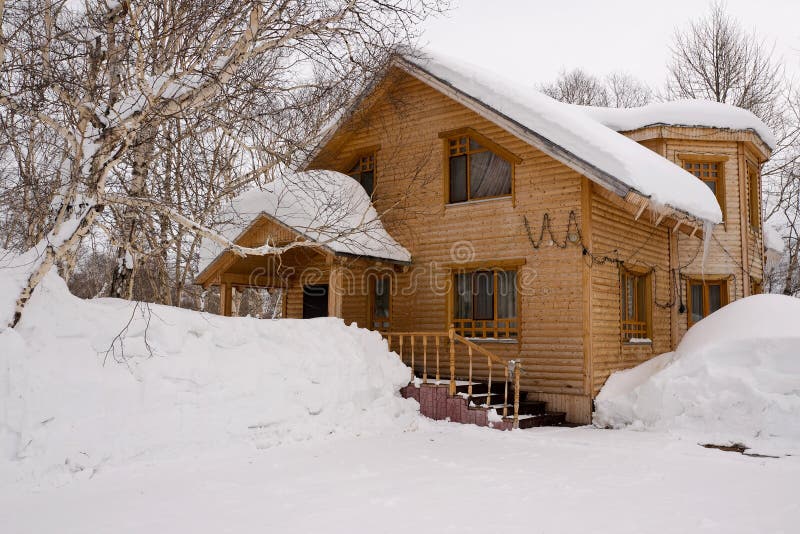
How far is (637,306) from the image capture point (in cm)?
1284

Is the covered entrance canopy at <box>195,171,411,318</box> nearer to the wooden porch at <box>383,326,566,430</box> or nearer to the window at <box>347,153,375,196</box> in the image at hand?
the window at <box>347,153,375,196</box>

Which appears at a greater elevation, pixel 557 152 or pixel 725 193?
pixel 725 193

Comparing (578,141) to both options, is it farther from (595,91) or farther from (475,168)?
(595,91)

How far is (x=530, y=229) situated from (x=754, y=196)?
818cm

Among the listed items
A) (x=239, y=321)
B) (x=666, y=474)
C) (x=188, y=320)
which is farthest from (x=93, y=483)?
(x=666, y=474)

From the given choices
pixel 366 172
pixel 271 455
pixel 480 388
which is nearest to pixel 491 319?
pixel 480 388

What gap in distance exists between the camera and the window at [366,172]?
14478 millimetres

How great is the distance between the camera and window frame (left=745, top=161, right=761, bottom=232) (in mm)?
15664

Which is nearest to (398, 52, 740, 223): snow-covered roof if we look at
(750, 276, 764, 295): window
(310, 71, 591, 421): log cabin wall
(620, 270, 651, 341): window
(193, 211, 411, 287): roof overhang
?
(310, 71, 591, 421): log cabin wall

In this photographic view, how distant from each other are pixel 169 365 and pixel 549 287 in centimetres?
671

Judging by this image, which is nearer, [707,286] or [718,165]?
[707,286]

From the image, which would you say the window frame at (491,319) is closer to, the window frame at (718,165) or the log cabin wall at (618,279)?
the log cabin wall at (618,279)

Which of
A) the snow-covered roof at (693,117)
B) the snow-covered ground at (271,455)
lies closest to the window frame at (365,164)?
the snow-covered ground at (271,455)

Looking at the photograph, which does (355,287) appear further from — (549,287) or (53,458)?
(53,458)
